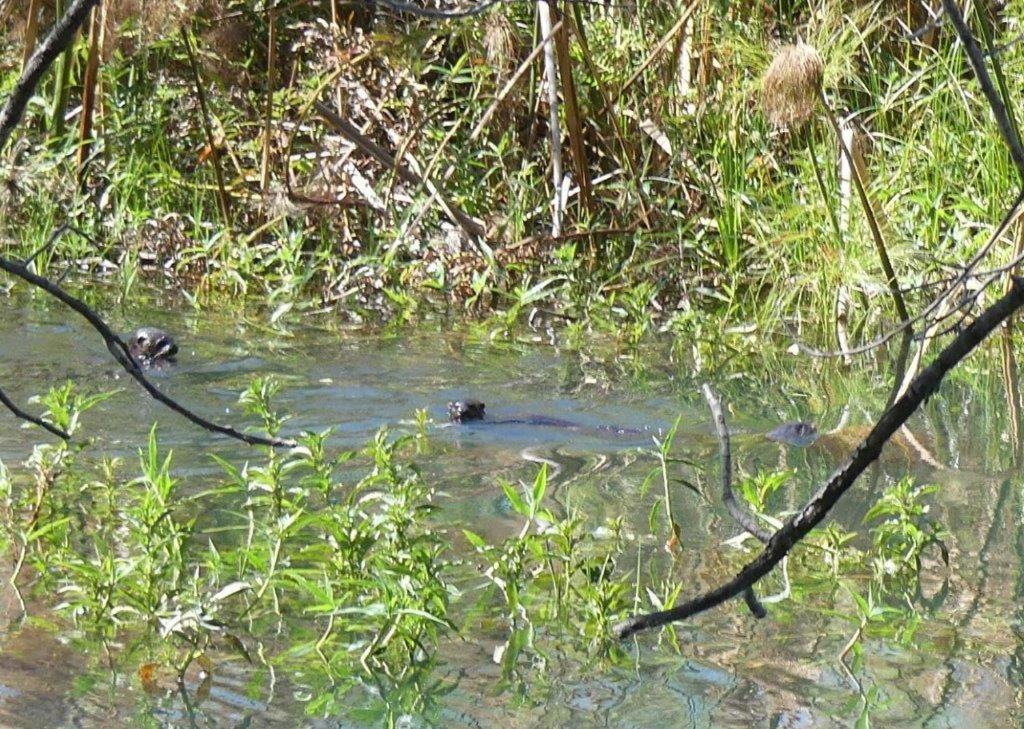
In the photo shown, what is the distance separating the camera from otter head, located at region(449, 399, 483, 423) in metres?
5.16

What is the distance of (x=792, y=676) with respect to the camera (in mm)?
3031

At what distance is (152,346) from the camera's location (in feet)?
19.2

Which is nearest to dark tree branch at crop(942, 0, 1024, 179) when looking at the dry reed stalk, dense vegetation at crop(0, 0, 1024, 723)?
dense vegetation at crop(0, 0, 1024, 723)

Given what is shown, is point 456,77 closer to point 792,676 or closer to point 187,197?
point 187,197

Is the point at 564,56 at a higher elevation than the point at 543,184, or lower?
higher

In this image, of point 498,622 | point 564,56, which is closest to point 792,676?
point 498,622

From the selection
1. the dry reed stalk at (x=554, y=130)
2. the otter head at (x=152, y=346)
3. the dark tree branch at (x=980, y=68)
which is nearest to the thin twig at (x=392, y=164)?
the dry reed stalk at (x=554, y=130)

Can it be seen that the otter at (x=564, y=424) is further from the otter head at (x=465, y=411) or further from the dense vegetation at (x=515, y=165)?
the dense vegetation at (x=515, y=165)

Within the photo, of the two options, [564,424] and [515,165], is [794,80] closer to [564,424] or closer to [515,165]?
[564,424]

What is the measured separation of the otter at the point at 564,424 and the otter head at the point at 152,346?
1253 mm

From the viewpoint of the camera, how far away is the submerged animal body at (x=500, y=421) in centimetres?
516

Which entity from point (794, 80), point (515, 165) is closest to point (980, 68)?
point (794, 80)

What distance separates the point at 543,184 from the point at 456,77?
28.9 inches

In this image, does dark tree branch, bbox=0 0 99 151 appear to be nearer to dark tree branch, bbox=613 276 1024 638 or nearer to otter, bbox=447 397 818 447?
dark tree branch, bbox=613 276 1024 638
